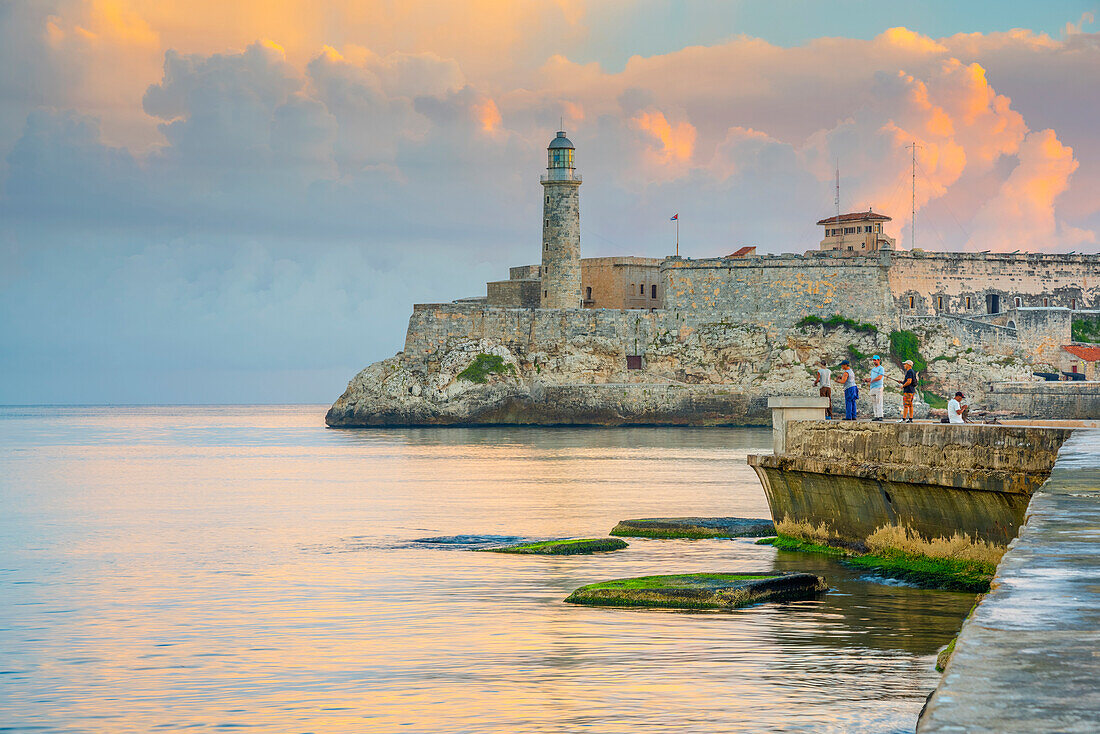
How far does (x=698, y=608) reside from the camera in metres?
12.7

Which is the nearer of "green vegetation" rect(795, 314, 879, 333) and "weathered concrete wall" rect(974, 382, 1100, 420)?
"weathered concrete wall" rect(974, 382, 1100, 420)

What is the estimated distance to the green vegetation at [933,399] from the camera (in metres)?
61.9

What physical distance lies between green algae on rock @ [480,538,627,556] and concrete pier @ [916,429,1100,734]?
38.9 feet

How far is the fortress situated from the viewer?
62625 mm

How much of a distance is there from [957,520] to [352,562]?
355 inches

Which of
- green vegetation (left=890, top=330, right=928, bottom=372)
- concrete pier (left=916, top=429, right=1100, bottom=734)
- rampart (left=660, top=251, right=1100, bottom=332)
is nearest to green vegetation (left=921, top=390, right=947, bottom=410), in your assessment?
green vegetation (left=890, top=330, right=928, bottom=372)

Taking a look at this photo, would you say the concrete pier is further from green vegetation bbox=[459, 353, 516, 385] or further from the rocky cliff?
the rocky cliff

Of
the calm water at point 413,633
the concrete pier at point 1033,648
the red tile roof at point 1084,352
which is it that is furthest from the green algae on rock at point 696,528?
the red tile roof at point 1084,352

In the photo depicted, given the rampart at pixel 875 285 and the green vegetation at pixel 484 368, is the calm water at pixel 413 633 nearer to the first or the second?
the green vegetation at pixel 484 368

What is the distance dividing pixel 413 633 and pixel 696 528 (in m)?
8.09

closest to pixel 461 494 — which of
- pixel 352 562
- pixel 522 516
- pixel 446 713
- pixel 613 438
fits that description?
pixel 522 516

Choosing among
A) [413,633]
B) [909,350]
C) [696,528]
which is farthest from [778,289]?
[413,633]

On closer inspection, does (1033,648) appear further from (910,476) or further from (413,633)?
(910,476)

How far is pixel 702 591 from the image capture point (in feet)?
41.9
